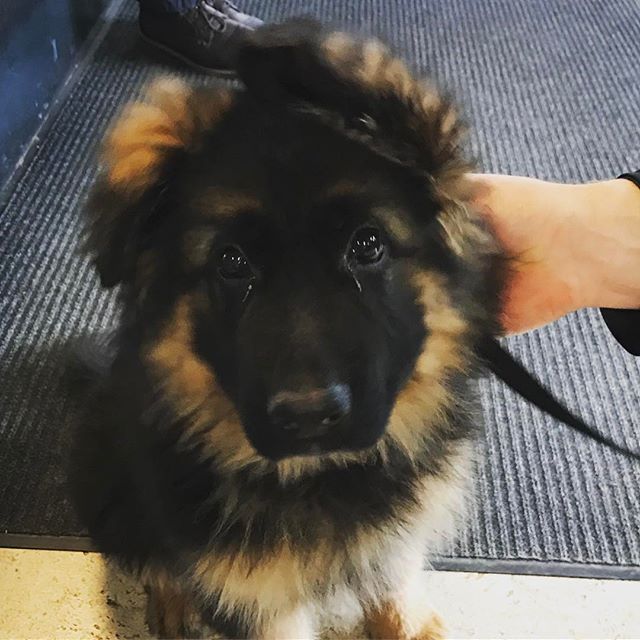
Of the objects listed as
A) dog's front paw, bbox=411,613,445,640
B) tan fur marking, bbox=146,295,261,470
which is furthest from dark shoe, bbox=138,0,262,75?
dog's front paw, bbox=411,613,445,640

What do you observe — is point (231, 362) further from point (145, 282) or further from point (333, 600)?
point (333, 600)

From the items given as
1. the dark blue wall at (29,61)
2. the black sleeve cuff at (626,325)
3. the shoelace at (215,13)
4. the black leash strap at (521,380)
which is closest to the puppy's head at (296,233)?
the black leash strap at (521,380)

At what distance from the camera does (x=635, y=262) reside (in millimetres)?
1423

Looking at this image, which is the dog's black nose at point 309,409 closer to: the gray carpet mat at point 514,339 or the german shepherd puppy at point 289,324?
the german shepherd puppy at point 289,324

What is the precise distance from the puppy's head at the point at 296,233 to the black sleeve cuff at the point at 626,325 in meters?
0.39

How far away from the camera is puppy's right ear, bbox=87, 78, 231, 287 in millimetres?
1143

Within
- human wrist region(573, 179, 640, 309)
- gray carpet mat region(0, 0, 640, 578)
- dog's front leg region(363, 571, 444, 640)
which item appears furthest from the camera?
gray carpet mat region(0, 0, 640, 578)

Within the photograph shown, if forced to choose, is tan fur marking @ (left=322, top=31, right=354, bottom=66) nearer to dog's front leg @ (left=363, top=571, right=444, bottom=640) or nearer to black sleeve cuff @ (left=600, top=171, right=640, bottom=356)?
black sleeve cuff @ (left=600, top=171, right=640, bottom=356)

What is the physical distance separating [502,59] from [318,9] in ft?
2.46

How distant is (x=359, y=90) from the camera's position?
1.05 m

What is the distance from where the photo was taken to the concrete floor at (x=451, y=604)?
157 centimetres

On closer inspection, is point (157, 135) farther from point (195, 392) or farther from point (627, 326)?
point (627, 326)

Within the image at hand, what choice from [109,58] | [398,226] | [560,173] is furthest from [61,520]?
[109,58]

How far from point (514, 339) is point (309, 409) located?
45.1 inches
